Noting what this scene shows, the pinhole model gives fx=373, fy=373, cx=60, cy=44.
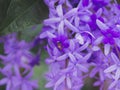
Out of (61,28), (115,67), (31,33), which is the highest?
(61,28)

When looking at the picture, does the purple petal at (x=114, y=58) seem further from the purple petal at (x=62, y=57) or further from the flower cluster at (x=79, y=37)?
the purple petal at (x=62, y=57)

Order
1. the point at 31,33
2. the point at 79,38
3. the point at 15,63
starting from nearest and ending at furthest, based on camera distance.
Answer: the point at 79,38 → the point at 15,63 → the point at 31,33

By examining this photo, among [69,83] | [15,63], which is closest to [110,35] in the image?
[69,83]

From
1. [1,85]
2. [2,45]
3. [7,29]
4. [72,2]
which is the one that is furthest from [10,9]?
[1,85]

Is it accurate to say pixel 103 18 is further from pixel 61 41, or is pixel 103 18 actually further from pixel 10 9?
pixel 10 9

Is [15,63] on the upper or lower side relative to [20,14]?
lower

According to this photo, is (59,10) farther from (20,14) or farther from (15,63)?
(15,63)
